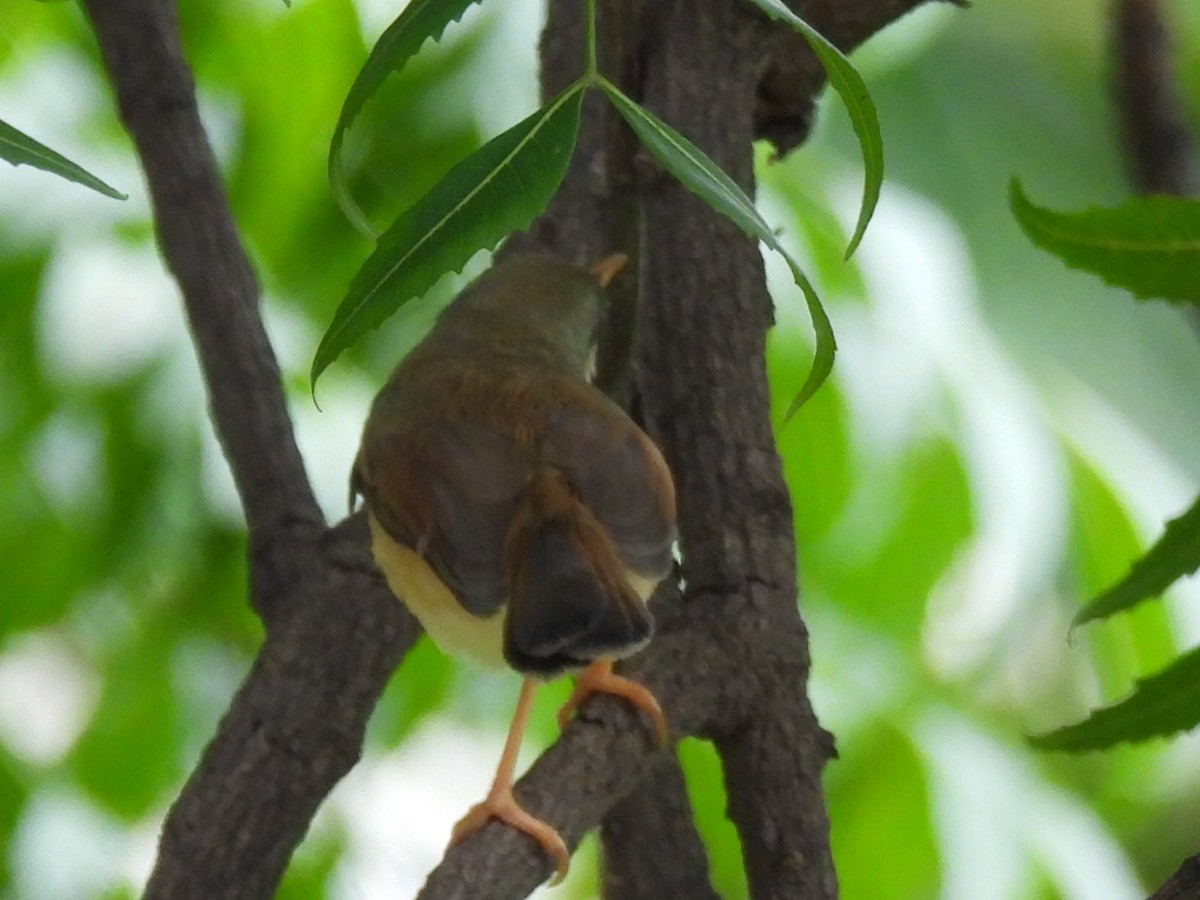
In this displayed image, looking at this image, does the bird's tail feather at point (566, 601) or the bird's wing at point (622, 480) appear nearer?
the bird's tail feather at point (566, 601)

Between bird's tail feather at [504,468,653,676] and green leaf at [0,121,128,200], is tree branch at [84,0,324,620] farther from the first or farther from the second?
green leaf at [0,121,128,200]

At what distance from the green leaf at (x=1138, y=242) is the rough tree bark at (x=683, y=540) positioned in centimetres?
41

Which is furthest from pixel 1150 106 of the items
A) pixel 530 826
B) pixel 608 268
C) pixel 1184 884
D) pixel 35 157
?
pixel 35 157

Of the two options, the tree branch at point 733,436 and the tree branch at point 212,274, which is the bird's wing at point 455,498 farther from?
the tree branch at point 212,274

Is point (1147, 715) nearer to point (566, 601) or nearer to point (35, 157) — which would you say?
point (566, 601)

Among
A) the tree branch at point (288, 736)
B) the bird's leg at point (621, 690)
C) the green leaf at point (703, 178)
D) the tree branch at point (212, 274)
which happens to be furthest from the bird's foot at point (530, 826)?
the tree branch at point (212, 274)

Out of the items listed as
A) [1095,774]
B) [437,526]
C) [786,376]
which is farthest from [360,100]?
[1095,774]

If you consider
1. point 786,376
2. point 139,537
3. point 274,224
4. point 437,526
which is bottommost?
point 437,526

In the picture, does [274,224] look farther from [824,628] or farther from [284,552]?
[824,628]

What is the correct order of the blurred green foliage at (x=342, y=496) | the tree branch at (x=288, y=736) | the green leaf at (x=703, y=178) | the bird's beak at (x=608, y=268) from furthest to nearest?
the blurred green foliage at (x=342, y=496), the bird's beak at (x=608, y=268), the tree branch at (x=288, y=736), the green leaf at (x=703, y=178)

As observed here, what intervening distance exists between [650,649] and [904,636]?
2.81 feet

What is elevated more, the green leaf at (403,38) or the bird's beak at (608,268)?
the bird's beak at (608,268)

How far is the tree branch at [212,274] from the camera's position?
1366 millimetres

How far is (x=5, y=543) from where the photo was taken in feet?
5.66
